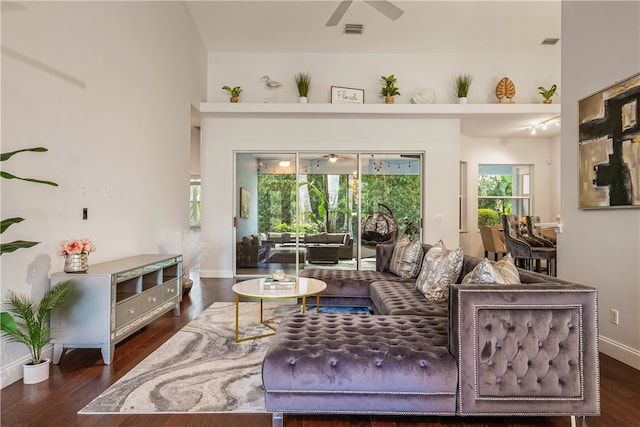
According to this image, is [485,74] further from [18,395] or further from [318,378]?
[18,395]

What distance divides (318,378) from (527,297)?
3.81ft

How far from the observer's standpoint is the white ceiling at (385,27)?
5113 mm

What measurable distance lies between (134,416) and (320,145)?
5.01 m

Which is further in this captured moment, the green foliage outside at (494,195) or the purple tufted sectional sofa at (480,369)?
the green foliage outside at (494,195)

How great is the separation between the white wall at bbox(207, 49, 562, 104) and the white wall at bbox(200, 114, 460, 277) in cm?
52

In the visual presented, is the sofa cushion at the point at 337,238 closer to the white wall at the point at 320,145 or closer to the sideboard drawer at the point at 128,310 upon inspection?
the white wall at the point at 320,145

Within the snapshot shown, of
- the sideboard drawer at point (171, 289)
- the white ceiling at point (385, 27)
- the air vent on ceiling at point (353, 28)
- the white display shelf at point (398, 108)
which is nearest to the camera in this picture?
the sideboard drawer at point (171, 289)

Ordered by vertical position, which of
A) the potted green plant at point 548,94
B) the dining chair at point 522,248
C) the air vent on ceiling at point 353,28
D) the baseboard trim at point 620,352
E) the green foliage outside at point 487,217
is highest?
the air vent on ceiling at point 353,28

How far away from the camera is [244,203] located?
6359 millimetres

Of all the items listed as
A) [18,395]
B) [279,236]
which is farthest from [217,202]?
[18,395]

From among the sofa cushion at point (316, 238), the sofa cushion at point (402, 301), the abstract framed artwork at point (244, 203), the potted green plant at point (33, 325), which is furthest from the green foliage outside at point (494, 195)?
the potted green plant at point (33, 325)

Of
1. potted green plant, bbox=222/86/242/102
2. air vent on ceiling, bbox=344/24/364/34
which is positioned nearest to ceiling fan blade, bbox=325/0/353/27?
air vent on ceiling, bbox=344/24/364/34

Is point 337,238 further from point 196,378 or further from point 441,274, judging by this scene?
point 196,378

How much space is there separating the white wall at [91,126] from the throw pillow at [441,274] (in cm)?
311
